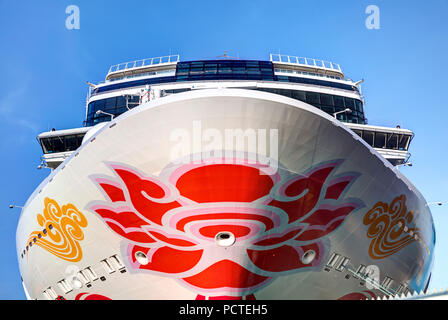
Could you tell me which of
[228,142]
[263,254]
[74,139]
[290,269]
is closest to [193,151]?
[228,142]

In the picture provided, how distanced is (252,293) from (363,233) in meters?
3.44

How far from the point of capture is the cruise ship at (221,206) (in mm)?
10555

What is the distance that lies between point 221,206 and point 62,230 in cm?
454

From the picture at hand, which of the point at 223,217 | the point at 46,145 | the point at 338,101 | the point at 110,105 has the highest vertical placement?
the point at 110,105

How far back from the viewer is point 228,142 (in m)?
10.5

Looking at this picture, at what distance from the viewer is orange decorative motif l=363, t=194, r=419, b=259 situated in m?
12.0

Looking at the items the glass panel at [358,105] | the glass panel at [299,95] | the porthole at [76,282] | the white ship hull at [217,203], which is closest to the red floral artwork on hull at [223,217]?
the white ship hull at [217,203]

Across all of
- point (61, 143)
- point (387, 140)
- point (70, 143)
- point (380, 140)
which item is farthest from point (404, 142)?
point (61, 143)

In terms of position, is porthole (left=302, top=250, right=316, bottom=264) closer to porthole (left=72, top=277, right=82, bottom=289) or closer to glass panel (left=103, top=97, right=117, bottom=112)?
porthole (left=72, top=277, right=82, bottom=289)

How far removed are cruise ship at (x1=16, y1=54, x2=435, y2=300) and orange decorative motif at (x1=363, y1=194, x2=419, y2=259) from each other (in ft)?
0.15

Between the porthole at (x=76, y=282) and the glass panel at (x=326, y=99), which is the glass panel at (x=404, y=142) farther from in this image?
the porthole at (x=76, y=282)

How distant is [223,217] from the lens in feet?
35.5

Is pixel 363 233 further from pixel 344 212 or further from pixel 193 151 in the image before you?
pixel 193 151

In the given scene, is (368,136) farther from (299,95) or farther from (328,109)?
(299,95)
